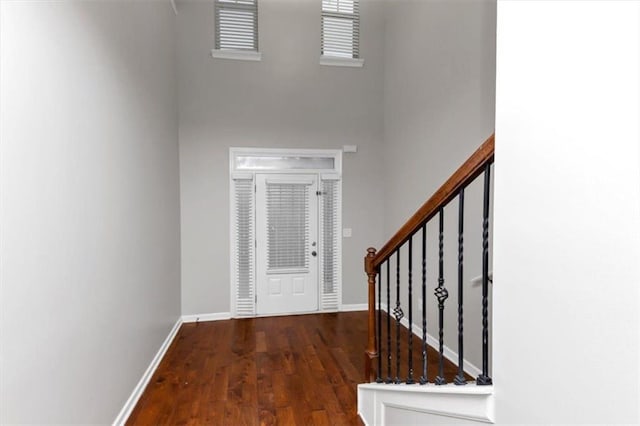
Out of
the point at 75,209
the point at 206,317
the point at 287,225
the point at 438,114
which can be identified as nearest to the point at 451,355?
the point at 438,114

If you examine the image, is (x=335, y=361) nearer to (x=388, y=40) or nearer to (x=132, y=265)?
(x=132, y=265)

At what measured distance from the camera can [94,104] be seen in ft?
6.66

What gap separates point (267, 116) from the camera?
4.70 m

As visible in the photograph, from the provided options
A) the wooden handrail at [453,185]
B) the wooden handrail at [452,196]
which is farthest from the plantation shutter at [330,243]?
the wooden handrail at [453,185]

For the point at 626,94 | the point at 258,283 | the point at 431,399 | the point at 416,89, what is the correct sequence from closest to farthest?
1. the point at 626,94
2. the point at 431,399
3. the point at 416,89
4. the point at 258,283

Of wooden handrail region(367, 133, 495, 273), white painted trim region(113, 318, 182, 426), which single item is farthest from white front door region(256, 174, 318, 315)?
wooden handrail region(367, 133, 495, 273)

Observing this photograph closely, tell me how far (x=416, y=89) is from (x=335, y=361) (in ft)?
10.3

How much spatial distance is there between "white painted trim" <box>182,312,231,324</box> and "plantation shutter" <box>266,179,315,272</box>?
2.82 feet

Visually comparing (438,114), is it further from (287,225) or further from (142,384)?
(142,384)

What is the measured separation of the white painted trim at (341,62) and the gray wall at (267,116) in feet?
0.21

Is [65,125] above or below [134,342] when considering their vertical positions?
above

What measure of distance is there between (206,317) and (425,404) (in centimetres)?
373

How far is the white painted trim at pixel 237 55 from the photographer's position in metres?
4.50

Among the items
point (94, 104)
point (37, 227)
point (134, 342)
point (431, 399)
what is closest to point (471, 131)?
point (431, 399)
